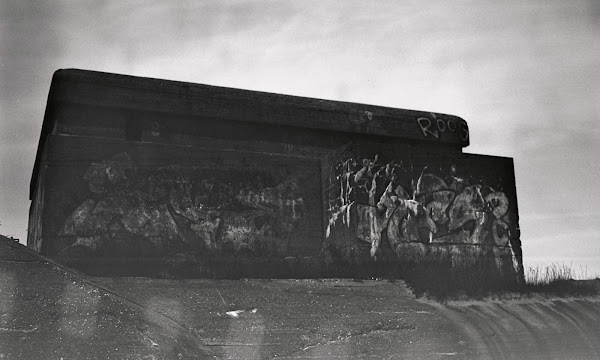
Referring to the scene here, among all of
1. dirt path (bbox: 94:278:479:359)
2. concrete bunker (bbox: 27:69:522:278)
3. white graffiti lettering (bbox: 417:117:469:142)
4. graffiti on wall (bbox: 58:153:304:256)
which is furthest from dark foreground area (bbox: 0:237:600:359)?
white graffiti lettering (bbox: 417:117:469:142)

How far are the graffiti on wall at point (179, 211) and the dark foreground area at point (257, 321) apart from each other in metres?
2.96

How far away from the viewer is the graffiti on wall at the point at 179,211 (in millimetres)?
9578

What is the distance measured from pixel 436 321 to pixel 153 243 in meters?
4.85

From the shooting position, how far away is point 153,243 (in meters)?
9.77

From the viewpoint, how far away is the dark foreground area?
4.92 meters

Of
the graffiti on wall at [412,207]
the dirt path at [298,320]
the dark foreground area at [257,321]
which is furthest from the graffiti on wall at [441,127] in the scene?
the dirt path at [298,320]

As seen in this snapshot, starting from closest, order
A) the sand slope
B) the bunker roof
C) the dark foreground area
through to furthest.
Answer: the dark foreground area
the sand slope
the bunker roof

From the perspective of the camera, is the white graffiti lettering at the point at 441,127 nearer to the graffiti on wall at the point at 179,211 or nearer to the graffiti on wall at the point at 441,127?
the graffiti on wall at the point at 441,127

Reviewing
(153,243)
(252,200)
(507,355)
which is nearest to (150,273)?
(153,243)

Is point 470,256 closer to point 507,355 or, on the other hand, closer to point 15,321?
point 507,355

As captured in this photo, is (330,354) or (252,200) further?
(252,200)

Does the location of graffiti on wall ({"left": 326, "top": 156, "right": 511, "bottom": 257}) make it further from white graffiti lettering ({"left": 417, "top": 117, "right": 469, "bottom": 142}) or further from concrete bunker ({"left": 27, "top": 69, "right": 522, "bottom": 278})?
white graffiti lettering ({"left": 417, "top": 117, "right": 469, "bottom": 142})

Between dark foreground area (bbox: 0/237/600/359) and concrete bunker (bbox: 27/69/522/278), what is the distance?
5.96 feet

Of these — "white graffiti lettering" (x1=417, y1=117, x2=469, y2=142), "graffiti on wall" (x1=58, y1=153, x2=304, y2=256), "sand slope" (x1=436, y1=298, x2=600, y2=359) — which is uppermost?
"white graffiti lettering" (x1=417, y1=117, x2=469, y2=142)
